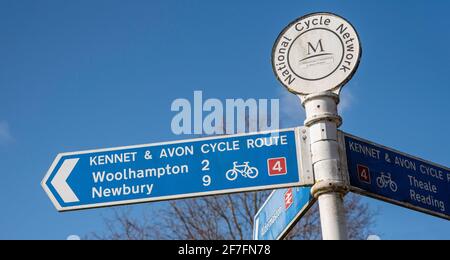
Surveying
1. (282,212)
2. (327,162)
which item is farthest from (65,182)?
(327,162)

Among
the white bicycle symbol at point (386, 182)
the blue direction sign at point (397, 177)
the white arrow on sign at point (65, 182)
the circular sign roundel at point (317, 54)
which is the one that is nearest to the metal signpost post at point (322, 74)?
the circular sign roundel at point (317, 54)

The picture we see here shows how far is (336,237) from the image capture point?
490cm

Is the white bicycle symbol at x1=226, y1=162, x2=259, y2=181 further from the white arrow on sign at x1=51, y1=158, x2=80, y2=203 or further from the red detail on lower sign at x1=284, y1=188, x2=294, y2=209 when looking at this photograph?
the white arrow on sign at x1=51, y1=158, x2=80, y2=203

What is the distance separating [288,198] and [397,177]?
2.62 feet

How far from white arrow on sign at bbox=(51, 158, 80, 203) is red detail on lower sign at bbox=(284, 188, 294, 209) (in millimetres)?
1508

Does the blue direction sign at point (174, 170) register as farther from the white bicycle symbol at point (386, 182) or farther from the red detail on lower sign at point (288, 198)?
the white bicycle symbol at point (386, 182)

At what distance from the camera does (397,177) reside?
537 cm

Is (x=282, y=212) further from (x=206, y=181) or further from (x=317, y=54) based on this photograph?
(x=317, y=54)

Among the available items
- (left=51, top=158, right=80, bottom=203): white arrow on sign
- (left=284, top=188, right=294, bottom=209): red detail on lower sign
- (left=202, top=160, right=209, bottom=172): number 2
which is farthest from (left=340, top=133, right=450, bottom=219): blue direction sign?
(left=51, top=158, right=80, bottom=203): white arrow on sign

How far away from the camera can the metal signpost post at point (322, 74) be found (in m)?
5.03

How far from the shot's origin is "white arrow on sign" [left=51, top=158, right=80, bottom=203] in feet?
16.8
